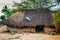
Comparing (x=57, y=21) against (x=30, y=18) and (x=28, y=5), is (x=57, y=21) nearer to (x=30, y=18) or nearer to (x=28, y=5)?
(x=30, y=18)

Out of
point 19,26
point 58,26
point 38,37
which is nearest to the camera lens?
point 38,37

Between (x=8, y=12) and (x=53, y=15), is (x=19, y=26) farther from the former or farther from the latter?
(x=53, y=15)

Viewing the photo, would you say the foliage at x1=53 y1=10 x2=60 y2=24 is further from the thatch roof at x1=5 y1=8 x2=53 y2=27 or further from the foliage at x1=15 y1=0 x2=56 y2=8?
the foliage at x1=15 y1=0 x2=56 y2=8

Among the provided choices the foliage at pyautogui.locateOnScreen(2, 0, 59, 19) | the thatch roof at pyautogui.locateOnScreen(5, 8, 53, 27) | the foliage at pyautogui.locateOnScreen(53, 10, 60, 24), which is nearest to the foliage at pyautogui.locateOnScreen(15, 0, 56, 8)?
the foliage at pyautogui.locateOnScreen(2, 0, 59, 19)

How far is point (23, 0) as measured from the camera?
23.0ft

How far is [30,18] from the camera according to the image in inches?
269

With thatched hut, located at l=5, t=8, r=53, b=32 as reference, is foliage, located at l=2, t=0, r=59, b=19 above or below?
above

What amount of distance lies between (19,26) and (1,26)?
2.12 feet

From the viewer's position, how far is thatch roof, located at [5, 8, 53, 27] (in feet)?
22.0

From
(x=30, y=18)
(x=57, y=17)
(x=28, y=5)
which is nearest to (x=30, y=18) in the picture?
(x=30, y=18)

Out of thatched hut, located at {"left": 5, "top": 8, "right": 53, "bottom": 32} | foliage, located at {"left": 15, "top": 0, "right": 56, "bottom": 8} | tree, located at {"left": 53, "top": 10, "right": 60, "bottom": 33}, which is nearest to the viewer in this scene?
tree, located at {"left": 53, "top": 10, "right": 60, "bottom": 33}

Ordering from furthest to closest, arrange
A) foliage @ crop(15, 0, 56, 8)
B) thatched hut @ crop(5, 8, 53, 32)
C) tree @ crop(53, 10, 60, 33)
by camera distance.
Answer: foliage @ crop(15, 0, 56, 8) → thatched hut @ crop(5, 8, 53, 32) → tree @ crop(53, 10, 60, 33)

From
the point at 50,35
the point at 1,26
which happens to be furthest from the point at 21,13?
the point at 50,35

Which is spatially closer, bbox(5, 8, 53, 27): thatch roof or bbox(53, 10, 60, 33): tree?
bbox(53, 10, 60, 33): tree
